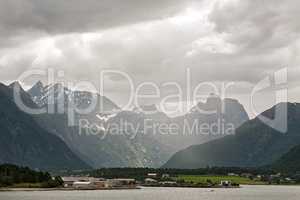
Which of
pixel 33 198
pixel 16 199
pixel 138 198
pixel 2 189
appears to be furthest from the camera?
pixel 2 189

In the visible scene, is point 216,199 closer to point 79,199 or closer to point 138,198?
point 138,198

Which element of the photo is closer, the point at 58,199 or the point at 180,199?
the point at 58,199

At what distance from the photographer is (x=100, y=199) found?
174 meters

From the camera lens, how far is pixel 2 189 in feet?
648

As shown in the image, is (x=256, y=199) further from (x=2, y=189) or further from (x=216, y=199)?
(x=2, y=189)

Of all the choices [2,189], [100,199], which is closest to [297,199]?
[100,199]

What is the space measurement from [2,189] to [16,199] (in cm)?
4262

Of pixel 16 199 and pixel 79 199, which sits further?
pixel 79 199

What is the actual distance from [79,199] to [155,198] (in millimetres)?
22103

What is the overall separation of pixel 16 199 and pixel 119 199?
3042 cm

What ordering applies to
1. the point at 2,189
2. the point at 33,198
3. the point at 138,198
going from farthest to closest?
the point at 2,189 → the point at 138,198 → the point at 33,198

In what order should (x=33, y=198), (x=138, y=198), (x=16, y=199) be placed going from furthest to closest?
(x=138, y=198), (x=33, y=198), (x=16, y=199)

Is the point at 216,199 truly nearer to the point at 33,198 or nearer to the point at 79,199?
the point at 79,199

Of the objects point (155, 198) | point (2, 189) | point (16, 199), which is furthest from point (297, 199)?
point (2, 189)
